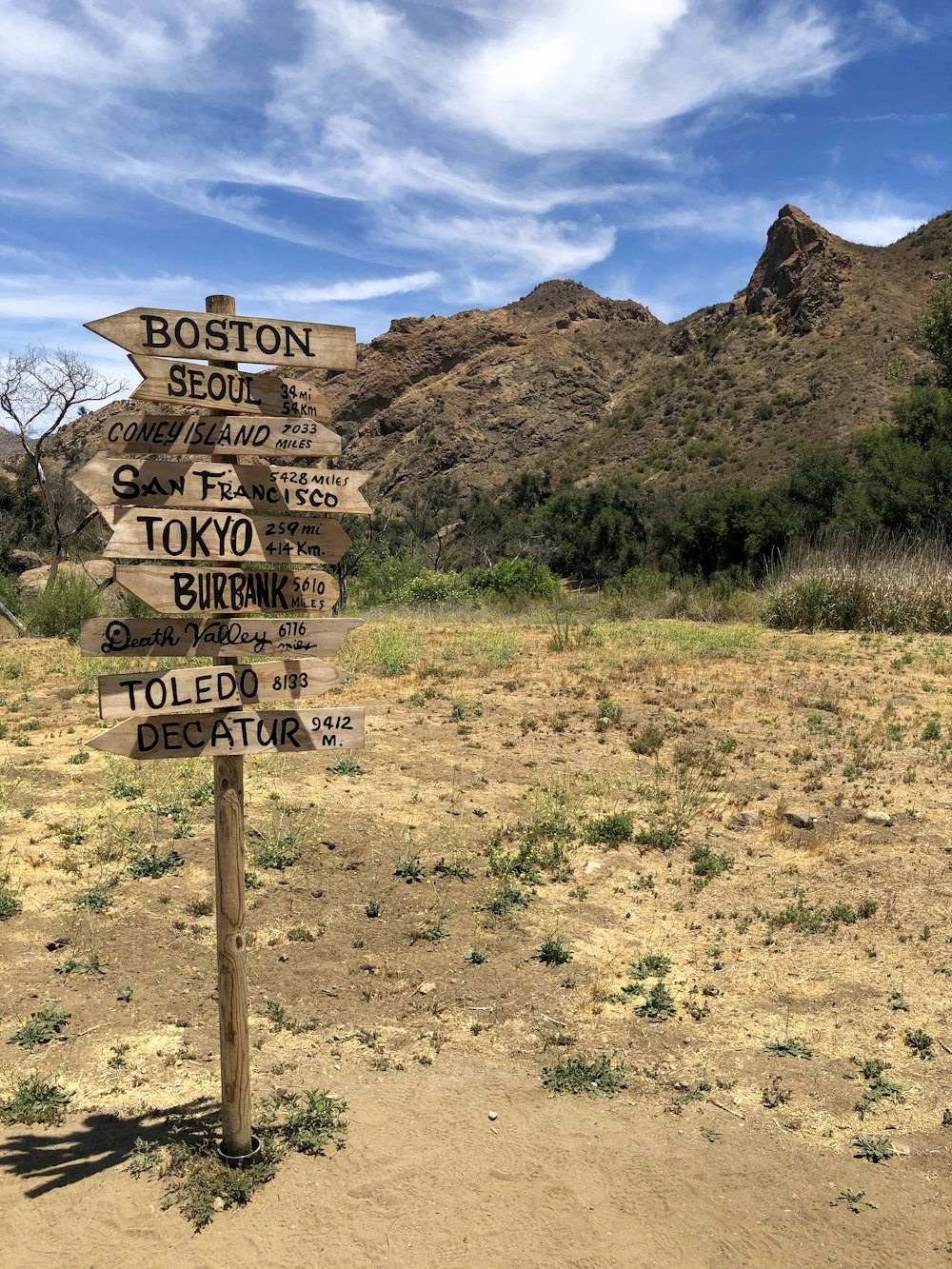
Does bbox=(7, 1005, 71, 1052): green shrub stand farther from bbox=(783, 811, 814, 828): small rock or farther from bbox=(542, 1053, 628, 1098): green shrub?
bbox=(783, 811, 814, 828): small rock

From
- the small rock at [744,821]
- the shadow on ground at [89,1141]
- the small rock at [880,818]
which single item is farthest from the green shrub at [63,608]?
the shadow on ground at [89,1141]

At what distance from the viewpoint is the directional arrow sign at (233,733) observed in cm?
295

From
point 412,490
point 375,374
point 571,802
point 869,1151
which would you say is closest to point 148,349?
point 869,1151

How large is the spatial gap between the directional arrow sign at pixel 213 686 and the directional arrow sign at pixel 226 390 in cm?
88

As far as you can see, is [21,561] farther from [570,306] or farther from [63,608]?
[570,306]

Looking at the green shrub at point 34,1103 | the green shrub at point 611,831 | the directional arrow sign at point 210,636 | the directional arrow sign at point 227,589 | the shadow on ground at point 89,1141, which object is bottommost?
the shadow on ground at point 89,1141

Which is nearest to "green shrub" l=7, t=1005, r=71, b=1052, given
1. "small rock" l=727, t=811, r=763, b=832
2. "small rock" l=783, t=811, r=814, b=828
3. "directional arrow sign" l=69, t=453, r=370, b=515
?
"directional arrow sign" l=69, t=453, r=370, b=515

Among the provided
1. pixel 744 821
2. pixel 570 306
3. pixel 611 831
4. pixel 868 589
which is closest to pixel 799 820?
pixel 744 821

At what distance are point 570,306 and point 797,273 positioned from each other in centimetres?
3806

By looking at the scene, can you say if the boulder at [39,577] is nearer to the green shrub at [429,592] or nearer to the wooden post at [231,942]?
the green shrub at [429,592]

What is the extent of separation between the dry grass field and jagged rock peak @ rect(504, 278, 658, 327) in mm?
83851

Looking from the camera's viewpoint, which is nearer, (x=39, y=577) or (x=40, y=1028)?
(x=40, y=1028)

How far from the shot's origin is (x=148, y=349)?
9.75 feet

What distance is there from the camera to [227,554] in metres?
3.06
